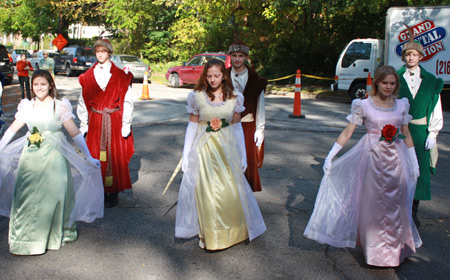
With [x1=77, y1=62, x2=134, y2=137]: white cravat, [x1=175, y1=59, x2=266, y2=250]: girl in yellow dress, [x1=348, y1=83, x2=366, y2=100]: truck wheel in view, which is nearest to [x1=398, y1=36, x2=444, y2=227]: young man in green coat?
[x1=175, y1=59, x2=266, y2=250]: girl in yellow dress

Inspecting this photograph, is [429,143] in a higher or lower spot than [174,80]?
lower

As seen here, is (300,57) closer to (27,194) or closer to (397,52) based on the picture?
(397,52)

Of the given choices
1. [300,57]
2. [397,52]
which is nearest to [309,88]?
[300,57]

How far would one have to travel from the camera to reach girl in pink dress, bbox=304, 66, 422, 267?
3.89 metres

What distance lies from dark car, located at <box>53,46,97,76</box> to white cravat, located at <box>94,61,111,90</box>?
23931 mm

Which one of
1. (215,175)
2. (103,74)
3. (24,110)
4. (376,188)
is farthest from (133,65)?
(376,188)

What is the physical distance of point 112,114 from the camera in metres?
5.40

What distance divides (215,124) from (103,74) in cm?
183

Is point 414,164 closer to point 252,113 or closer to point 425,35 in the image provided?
point 252,113

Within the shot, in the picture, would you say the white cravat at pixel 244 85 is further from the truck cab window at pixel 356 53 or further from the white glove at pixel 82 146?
the truck cab window at pixel 356 53

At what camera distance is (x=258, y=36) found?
90.5ft

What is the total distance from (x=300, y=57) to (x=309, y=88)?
4096 millimetres

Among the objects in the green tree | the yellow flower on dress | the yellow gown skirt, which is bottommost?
the yellow gown skirt

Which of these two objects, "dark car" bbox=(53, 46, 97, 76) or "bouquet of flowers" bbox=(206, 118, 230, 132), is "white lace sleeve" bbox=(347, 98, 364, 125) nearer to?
"bouquet of flowers" bbox=(206, 118, 230, 132)
